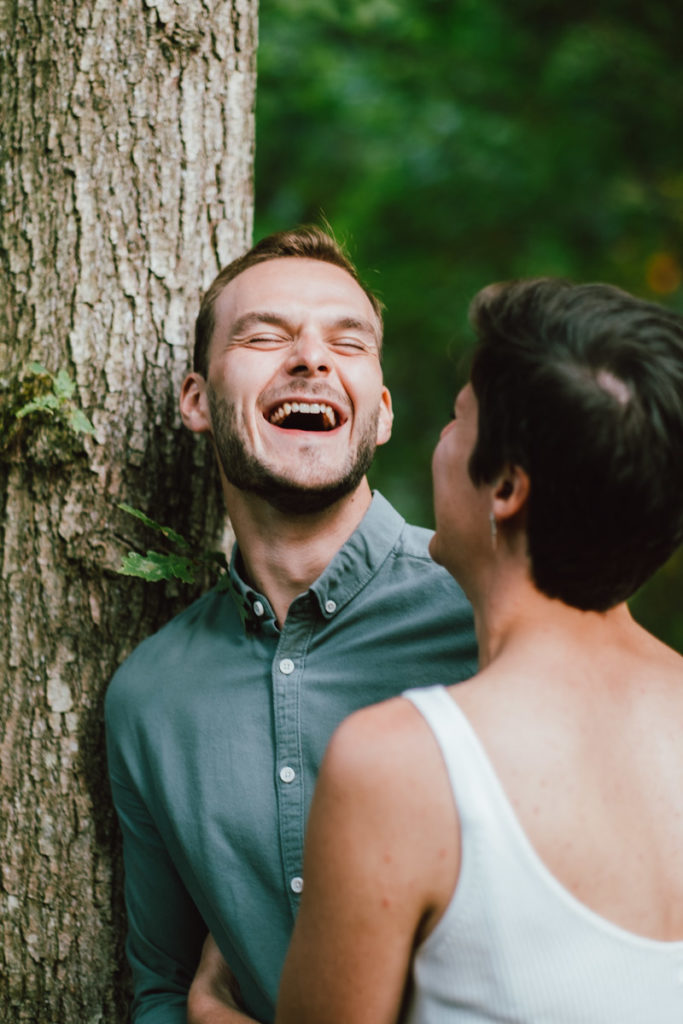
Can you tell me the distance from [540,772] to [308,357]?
1414 mm

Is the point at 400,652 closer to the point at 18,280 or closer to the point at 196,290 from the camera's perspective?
the point at 196,290

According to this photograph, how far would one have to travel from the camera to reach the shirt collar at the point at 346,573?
2199 mm

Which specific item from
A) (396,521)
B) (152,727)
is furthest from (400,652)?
(152,727)

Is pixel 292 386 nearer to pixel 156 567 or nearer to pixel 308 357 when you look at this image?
pixel 308 357

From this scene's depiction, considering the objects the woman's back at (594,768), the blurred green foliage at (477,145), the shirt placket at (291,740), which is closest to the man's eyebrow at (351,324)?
the shirt placket at (291,740)

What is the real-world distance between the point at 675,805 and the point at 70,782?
1.66m

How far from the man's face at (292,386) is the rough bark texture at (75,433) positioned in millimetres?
261

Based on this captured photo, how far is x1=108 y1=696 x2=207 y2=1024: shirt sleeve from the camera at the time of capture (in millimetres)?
2303

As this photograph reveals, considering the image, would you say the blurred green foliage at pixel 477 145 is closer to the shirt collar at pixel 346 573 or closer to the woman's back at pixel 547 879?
the shirt collar at pixel 346 573

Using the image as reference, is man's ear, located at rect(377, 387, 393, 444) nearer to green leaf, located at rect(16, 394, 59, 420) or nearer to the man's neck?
the man's neck

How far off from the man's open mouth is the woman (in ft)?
3.29

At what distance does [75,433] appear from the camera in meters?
→ 2.42

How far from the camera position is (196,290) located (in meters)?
2.62

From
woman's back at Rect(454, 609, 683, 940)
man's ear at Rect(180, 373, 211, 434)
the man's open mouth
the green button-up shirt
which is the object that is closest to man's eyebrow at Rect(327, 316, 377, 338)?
the man's open mouth
